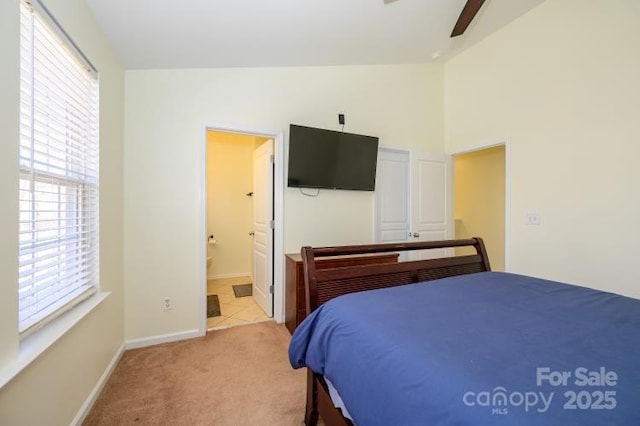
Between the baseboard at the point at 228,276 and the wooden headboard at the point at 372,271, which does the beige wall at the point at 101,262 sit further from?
the baseboard at the point at 228,276

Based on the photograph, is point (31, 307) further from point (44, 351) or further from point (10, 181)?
point (10, 181)

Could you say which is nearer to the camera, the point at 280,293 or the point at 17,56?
the point at 17,56

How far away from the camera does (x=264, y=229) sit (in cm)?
313

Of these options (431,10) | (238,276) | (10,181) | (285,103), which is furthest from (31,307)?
(238,276)

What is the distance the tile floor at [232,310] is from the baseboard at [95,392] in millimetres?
808

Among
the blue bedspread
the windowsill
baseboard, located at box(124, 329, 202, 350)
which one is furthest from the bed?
baseboard, located at box(124, 329, 202, 350)

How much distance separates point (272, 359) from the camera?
2219 millimetres

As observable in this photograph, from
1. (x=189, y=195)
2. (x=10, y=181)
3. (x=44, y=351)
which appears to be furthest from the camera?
(x=189, y=195)

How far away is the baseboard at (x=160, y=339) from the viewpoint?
2332 mm

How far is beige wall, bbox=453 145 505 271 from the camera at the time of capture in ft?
14.3

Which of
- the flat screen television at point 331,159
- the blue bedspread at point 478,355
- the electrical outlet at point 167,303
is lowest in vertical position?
the electrical outlet at point 167,303

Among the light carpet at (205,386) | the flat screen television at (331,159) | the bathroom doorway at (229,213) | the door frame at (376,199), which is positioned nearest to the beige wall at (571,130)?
the door frame at (376,199)

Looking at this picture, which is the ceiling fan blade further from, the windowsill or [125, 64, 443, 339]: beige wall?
the windowsill

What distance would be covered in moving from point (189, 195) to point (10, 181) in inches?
58.6
